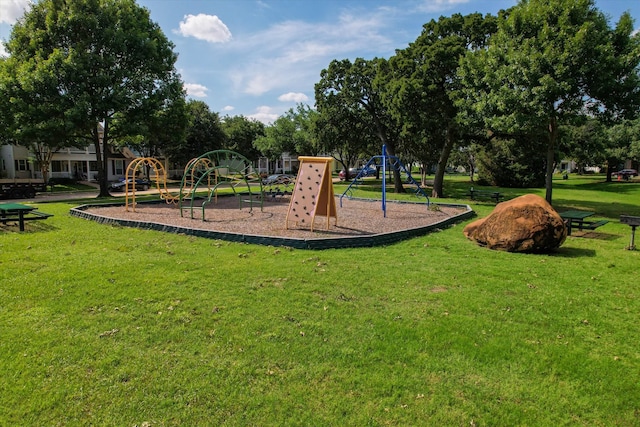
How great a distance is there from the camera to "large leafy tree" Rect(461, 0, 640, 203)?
14.7 meters

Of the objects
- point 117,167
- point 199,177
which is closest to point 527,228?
point 199,177

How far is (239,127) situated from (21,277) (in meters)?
53.5

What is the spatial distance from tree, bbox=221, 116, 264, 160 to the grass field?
5082 centimetres

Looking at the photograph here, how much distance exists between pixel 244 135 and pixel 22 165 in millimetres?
27091

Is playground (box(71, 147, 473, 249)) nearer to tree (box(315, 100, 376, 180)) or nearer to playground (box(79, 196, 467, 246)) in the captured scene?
playground (box(79, 196, 467, 246))

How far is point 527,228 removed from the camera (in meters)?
9.39

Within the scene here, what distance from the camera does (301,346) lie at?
459 cm

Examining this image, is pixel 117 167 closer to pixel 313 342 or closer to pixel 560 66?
pixel 560 66

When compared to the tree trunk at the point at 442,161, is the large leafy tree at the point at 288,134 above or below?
above

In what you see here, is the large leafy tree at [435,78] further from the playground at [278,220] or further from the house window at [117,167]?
the house window at [117,167]

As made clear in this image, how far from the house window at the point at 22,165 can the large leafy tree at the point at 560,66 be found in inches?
1798

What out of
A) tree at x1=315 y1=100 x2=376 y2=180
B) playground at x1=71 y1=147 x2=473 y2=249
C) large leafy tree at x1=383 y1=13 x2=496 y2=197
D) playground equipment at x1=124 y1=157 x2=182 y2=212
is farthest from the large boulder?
tree at x1=315 y1=100 x2=376 y2=180

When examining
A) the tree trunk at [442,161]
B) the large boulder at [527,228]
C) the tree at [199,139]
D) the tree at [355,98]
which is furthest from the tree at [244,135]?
the large boulder at [527,228]

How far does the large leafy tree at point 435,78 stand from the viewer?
21.1 m
